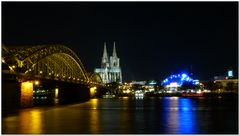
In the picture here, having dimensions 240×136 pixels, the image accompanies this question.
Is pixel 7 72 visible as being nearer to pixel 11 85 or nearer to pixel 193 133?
pixel 11 85

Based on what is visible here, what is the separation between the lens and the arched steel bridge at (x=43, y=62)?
71.1m

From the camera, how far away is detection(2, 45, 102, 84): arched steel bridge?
71062mm

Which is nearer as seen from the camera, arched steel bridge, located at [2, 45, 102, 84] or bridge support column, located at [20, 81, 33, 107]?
bridge support column, located at [20, 81, 33, 107]

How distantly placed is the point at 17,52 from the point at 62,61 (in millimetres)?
32919

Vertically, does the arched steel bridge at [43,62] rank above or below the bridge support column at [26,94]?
above

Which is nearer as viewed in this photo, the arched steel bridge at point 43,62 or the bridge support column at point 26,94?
the bridge support column at point 26,94

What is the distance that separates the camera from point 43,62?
94.0 m

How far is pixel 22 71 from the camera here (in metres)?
69.8

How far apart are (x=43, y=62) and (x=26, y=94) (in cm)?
2433

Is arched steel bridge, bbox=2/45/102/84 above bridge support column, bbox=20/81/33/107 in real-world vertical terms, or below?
above

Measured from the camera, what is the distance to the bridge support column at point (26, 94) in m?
68.4

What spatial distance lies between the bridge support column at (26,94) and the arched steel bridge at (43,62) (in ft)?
5.56

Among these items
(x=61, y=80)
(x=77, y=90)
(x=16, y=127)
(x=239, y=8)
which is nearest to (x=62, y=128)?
(x=16, y=127)

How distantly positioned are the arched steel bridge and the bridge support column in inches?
66.7
